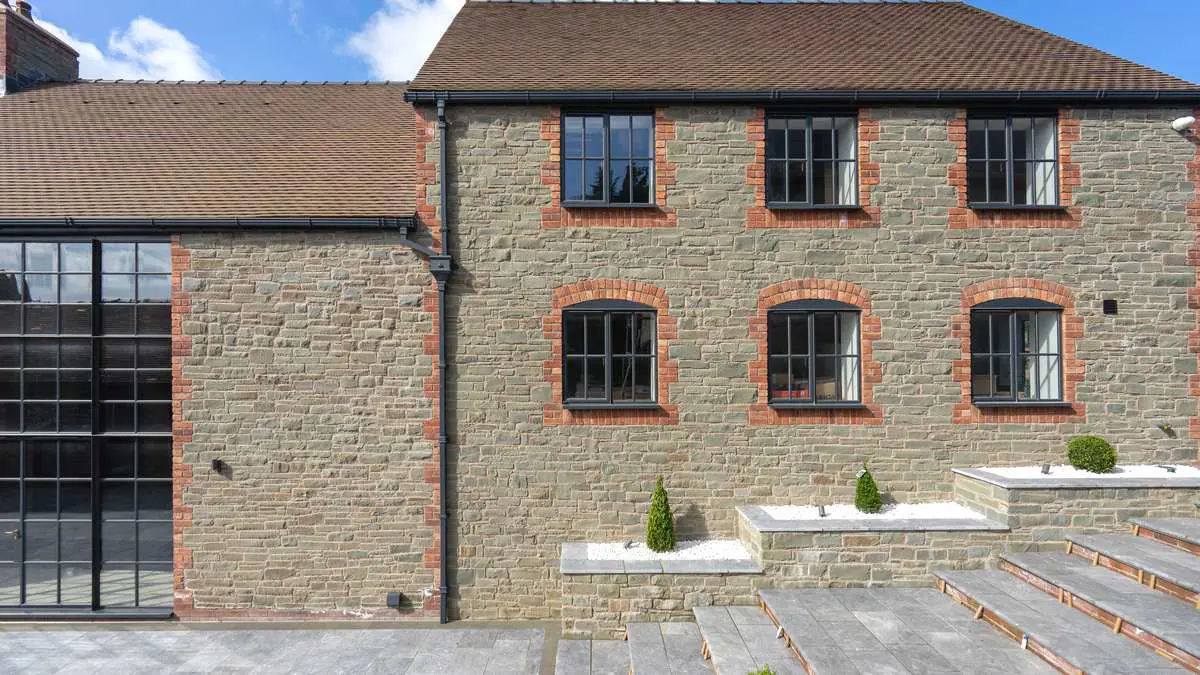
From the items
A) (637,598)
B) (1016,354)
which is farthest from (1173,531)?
(637,598)

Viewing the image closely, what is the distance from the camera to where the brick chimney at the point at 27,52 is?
1069 centimetres

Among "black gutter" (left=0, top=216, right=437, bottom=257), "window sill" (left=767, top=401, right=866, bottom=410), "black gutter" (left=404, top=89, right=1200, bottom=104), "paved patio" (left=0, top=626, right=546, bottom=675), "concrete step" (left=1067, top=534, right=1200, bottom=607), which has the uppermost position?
"black gutter" (left=404, top=89, right=1200, bottom=104)

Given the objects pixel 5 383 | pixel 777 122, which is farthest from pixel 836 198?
pixel 5 383

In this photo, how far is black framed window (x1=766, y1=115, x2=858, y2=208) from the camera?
834 centimetres

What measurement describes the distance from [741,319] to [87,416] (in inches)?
386

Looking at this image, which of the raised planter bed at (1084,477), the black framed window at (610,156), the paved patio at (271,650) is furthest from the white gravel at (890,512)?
the black framed window at (610,156)

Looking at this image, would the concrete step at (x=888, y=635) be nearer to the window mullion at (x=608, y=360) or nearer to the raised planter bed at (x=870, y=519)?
the raised planter bed at (x=870, y=519)

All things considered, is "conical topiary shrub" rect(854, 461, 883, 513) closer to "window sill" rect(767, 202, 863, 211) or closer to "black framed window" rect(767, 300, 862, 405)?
"black framed window" rect(767, 300, 862, 405)

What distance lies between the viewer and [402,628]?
25.5 ft

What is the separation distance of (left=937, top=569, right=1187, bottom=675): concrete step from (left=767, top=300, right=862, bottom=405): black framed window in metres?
2.71

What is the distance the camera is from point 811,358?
8.20 m

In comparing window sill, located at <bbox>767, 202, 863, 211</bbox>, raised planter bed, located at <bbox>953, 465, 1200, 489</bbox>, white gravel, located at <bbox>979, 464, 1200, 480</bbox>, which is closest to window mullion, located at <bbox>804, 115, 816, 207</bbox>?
window sill, located at <bbox>767, 202, 863, 211</bbox>

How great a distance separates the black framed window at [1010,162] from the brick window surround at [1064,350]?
1.29 meters

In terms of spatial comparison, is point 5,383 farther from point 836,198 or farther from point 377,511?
point 836,198
